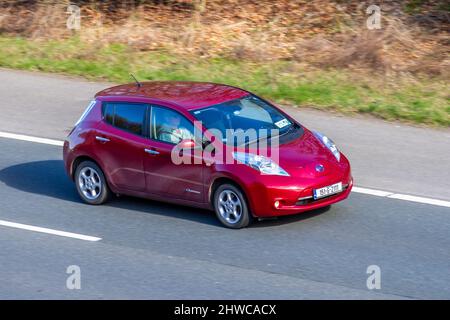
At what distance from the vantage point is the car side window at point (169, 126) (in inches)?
480

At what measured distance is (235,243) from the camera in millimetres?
11477

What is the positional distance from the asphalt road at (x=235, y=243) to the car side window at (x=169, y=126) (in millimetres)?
1063

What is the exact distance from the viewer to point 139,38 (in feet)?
68.8

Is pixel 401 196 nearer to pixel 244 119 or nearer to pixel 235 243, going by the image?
pixel 244 119

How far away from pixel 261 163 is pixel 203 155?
0.75 m

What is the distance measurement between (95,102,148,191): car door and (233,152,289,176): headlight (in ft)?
4.73

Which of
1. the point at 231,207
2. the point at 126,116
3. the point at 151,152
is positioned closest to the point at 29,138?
the point at 126,116

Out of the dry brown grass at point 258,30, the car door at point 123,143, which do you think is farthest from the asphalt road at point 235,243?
the dry brown grass at point 258,30

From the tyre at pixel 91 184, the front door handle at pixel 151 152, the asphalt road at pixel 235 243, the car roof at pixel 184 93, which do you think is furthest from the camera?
the tyre at pixel 91 184

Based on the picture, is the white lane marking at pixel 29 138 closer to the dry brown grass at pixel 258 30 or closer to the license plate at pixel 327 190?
the dry brown grass at pixel 258 30

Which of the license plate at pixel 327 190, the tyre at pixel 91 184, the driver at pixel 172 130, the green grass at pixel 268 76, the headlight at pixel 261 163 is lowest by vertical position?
the green grass at pixel 268 76

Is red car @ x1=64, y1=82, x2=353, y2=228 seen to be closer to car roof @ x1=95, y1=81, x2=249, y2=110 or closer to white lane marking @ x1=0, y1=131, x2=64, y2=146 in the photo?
car roof @ x1=95, y1=81, x2=249, y2=110
